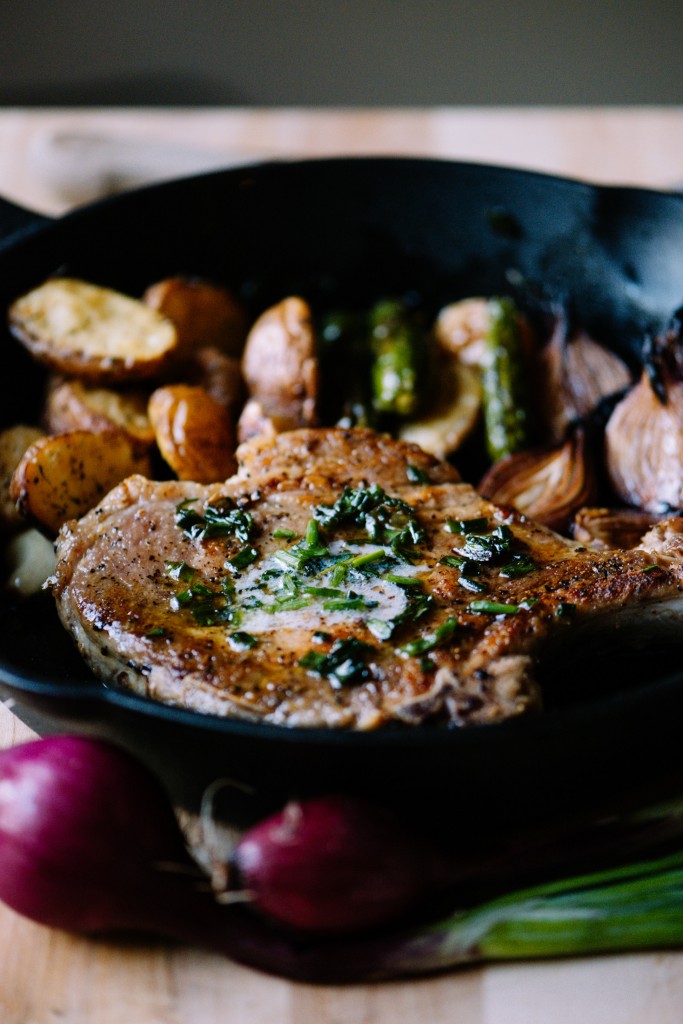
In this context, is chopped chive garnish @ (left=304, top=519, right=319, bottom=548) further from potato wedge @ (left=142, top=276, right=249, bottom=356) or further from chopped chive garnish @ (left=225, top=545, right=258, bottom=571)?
potato wedge @ (left=142, top=276, right=249, bottom=356)

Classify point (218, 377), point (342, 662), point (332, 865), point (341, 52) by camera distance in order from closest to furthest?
point (332, 865) < point (342, 662) < point (218, 377) < point (341, 52)

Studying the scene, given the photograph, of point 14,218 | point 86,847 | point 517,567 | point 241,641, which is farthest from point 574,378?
point 86,847

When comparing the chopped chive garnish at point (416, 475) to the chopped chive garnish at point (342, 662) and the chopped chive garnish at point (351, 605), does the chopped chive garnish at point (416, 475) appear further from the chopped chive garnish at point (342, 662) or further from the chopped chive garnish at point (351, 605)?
the chopped chive garnish at point (342, 662)

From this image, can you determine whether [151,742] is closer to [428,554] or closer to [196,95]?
[428,554]

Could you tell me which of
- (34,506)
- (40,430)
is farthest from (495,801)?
(40,430)

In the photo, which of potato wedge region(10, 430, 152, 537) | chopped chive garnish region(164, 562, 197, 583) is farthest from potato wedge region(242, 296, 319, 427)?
chopped chive garnish region(164, 562, 197, 583)

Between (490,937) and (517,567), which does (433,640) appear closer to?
(517,567)
